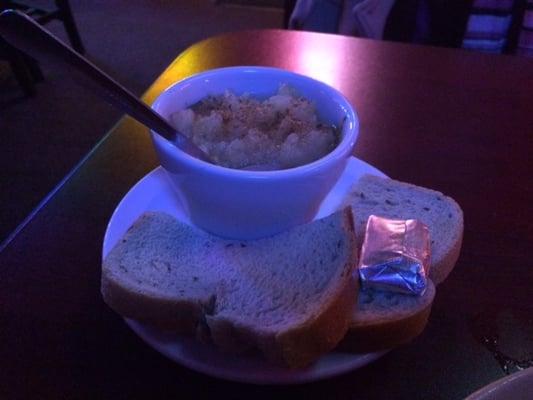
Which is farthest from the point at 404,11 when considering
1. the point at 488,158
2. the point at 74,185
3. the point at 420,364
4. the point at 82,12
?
the point at 82,12

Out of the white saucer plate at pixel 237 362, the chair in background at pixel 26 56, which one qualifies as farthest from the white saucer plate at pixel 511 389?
the chair in background at pixel 26 56

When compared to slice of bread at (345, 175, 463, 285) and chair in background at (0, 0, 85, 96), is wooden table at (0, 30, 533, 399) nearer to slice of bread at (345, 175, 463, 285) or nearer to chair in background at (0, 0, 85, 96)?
slice of bread at (345, 175, 463, 285)

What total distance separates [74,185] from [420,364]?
1.99 ft

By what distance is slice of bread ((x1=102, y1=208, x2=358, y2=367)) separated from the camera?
1.73ft

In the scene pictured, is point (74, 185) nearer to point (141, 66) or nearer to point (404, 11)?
point (404, 11)

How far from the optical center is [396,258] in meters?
0.58

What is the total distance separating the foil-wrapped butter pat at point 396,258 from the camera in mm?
581

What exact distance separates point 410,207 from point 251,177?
0.31 m

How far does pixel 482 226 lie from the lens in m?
0.78

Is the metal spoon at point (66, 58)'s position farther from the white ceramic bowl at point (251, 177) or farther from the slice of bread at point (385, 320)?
the slice of bread at point (385, 320)

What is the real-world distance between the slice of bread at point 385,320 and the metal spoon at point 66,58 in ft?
1.09

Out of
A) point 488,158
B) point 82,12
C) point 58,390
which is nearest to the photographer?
point 58,390

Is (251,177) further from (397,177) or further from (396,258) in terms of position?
(397,177)

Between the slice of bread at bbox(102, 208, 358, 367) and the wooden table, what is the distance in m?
0.05
